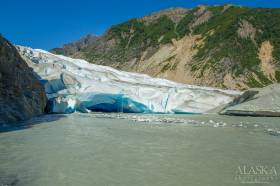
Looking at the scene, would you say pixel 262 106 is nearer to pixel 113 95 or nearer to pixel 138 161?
pixel 113 95

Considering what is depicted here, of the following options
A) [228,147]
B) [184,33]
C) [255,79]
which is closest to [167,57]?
[184,33]

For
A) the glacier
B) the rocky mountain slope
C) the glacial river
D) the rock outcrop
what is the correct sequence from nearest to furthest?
1. the glacial river
2. the rocky mountain slope
3. the rock outcrop
4. the glacier

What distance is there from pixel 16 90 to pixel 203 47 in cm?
5692

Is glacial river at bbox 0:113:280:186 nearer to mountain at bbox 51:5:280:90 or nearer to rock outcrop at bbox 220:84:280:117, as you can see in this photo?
rock outcrop at bbox 220:84:280:117

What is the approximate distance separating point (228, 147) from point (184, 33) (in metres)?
71.1

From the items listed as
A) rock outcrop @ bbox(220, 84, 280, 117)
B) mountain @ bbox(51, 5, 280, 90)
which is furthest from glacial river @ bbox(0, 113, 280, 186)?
mountain @ bbox(51, 5, 280, 90)

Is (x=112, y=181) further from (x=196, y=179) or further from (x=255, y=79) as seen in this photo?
(x=255, y=79)

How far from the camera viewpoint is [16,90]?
48.1ft

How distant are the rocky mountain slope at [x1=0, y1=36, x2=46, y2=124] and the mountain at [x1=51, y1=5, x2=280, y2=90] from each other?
4505 cm

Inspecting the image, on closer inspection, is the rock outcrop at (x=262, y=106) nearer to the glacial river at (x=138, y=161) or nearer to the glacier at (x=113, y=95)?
the glacier at (x=113, y=95)

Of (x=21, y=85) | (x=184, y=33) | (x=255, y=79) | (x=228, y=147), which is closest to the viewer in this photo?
(x=228, y=147)

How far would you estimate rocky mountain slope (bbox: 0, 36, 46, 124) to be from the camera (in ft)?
43.3

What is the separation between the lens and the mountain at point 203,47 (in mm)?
61969

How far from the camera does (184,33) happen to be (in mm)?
76875
